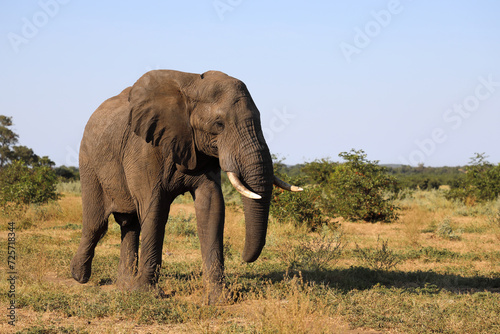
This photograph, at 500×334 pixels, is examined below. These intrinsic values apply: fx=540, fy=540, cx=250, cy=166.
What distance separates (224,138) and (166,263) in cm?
400

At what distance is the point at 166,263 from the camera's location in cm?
941

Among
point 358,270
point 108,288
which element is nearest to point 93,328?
point 108,288

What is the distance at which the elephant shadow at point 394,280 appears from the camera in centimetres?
768

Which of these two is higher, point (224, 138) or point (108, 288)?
point (224, 138)

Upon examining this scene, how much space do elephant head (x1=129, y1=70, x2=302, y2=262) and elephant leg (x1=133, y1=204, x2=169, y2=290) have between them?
67cm

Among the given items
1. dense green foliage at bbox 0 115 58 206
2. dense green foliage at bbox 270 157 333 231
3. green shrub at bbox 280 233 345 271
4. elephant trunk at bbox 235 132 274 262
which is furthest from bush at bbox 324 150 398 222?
elephant trunk at bbox 235 132 274 262

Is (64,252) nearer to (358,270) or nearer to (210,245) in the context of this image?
(210,245)

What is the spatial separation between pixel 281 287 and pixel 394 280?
2011 mm

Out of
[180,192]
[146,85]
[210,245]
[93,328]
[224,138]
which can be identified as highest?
[146,85]

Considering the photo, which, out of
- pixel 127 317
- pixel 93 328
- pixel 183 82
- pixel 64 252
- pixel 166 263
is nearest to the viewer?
pixel 93 328

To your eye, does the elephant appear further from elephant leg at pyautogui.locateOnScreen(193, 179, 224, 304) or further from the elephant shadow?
the elephant shadow

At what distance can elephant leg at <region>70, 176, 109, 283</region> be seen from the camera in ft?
25.4

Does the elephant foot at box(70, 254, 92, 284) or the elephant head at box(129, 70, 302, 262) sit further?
the elephant foot at box(70, 254, 92, 284)

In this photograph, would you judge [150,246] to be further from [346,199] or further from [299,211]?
[346,199]
